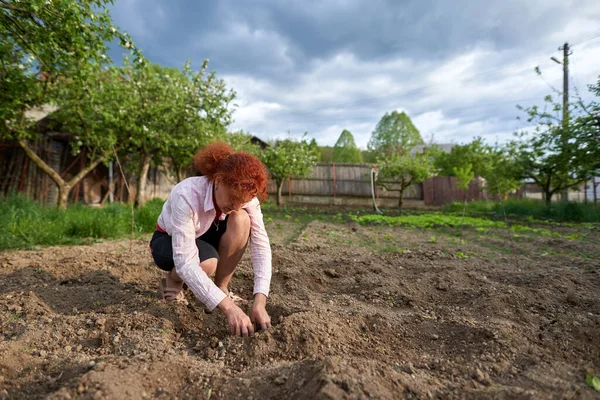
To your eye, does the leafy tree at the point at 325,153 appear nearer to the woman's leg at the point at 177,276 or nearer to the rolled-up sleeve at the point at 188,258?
the woman's leg at the point at 177,276

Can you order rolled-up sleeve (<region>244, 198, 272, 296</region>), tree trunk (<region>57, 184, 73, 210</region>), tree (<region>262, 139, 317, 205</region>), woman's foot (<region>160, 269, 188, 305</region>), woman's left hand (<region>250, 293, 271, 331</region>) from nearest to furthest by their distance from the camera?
1. woman's left hand (<region>250, 293, 271, 331</region>)
2. rolled-up sleeve (<region>244, 198, 272, 296</region>)
3. woman's foot (<region>160, 269, 188, 305</region>)
4. tree trunk (<region>57, 184, 73, 210</region>)
5. tree (<region>262, 139, 317, 205</region>)

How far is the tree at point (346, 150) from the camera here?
2761 centimetres

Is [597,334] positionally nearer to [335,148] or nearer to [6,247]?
[6,247]

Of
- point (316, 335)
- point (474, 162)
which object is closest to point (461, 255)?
point (316, 335)

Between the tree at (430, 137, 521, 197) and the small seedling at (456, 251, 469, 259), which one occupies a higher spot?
the tree at (430, 137, 521, 197)

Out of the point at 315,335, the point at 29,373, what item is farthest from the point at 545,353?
the point at 29,373

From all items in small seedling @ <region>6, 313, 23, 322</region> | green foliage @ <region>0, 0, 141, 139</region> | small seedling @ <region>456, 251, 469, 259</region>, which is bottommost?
small seedling @ <region>456, 251, 469, 259</region>

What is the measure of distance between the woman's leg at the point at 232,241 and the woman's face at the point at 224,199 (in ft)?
0.93

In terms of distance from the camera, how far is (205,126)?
866 cm

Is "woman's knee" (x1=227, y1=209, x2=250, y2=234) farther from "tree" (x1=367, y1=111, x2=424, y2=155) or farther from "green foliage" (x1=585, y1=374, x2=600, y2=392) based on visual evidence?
"tree" (x1=367, y1=111, x2=424, y2=155)

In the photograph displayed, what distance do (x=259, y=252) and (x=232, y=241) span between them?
26 cm

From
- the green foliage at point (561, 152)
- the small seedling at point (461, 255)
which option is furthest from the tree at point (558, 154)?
the small seedling at point (461, 255)

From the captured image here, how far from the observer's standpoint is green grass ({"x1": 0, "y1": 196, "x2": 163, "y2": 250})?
4.37 metres

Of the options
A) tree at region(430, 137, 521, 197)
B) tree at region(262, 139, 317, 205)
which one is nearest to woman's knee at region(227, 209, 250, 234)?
tree at region(262, 139, 317, 205)
